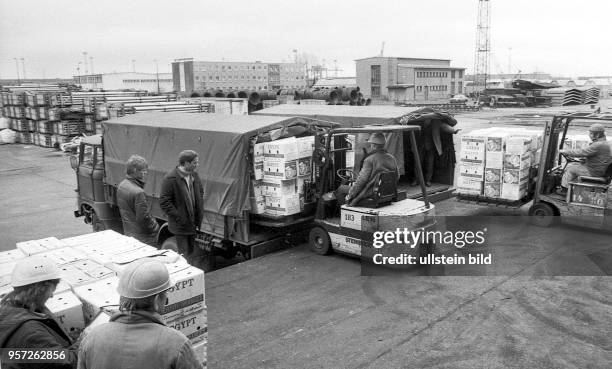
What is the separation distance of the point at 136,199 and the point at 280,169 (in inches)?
97.1

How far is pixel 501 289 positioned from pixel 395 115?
6.06 m

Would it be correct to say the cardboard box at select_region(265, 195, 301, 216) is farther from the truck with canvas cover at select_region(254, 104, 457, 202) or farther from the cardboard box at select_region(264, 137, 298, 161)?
the truck with canvas cover at select_region(254, 104, 457, 202)

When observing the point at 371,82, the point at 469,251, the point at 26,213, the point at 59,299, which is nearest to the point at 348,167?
the point at 469,251

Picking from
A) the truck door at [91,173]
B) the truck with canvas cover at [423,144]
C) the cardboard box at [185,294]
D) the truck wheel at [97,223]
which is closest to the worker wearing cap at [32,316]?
the cardboard box at [185,294]

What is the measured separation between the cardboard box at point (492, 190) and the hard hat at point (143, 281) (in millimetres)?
9428

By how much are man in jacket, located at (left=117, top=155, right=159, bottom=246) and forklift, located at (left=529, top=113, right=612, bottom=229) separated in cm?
762

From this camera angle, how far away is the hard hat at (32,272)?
3230mm

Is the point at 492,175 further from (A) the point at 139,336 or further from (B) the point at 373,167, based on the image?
(A) the point at 139,336

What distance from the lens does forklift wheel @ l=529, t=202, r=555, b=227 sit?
10492 mm

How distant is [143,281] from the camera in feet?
9.70

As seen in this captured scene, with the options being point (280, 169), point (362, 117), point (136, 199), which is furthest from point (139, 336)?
point (362, 117)

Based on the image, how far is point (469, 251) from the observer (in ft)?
30.6

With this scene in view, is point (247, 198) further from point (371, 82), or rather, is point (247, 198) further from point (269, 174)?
point (371, 82)

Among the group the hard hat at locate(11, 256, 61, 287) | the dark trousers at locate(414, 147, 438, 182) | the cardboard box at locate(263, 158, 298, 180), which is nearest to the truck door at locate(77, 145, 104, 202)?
the cardboard box at locate(263, 158, 298, 180)
